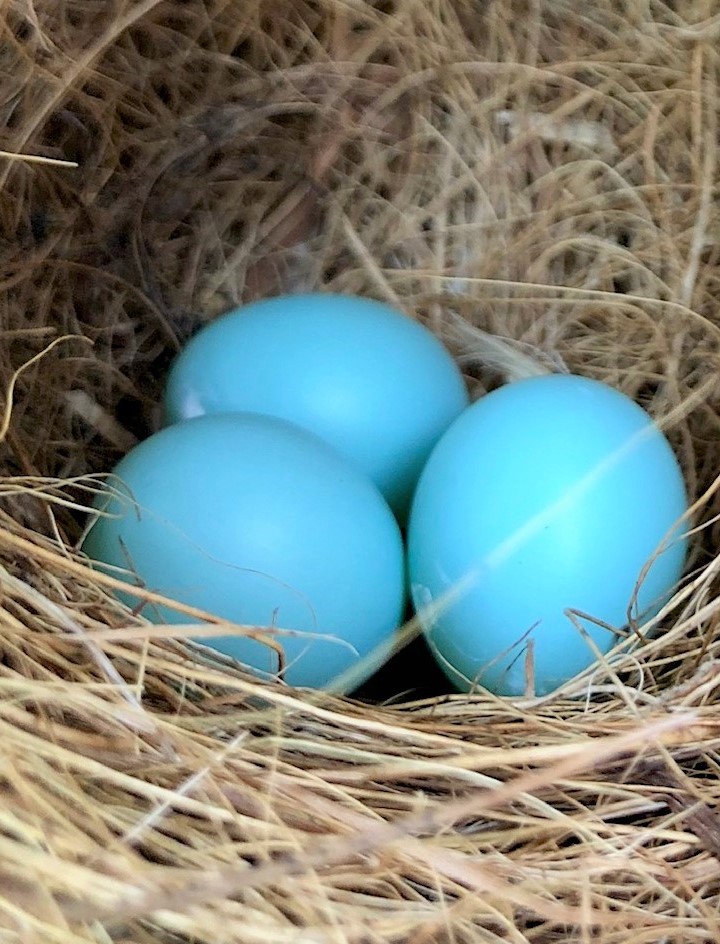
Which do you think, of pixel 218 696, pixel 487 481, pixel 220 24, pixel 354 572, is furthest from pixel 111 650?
pixel 220 24

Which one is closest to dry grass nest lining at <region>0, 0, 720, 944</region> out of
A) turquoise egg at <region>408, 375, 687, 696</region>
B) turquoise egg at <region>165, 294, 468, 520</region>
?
turquoise egg at <region>408, 375, 687, 696</region>

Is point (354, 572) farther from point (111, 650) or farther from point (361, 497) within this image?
point (111, 650)

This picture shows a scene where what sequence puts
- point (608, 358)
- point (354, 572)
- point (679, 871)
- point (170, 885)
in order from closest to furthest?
point (170, 885)
point (679, 871)
point (354, 572)
point (608, 358)

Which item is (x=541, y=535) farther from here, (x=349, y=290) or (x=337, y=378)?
(x=349, y=290)

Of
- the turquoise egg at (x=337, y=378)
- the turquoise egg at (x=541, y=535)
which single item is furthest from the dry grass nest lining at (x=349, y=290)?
the turquoise egg at (x=337, y=378)

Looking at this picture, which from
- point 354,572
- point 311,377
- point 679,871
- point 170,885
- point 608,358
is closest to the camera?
point 170,885

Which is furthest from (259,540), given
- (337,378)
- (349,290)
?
(349,290)
